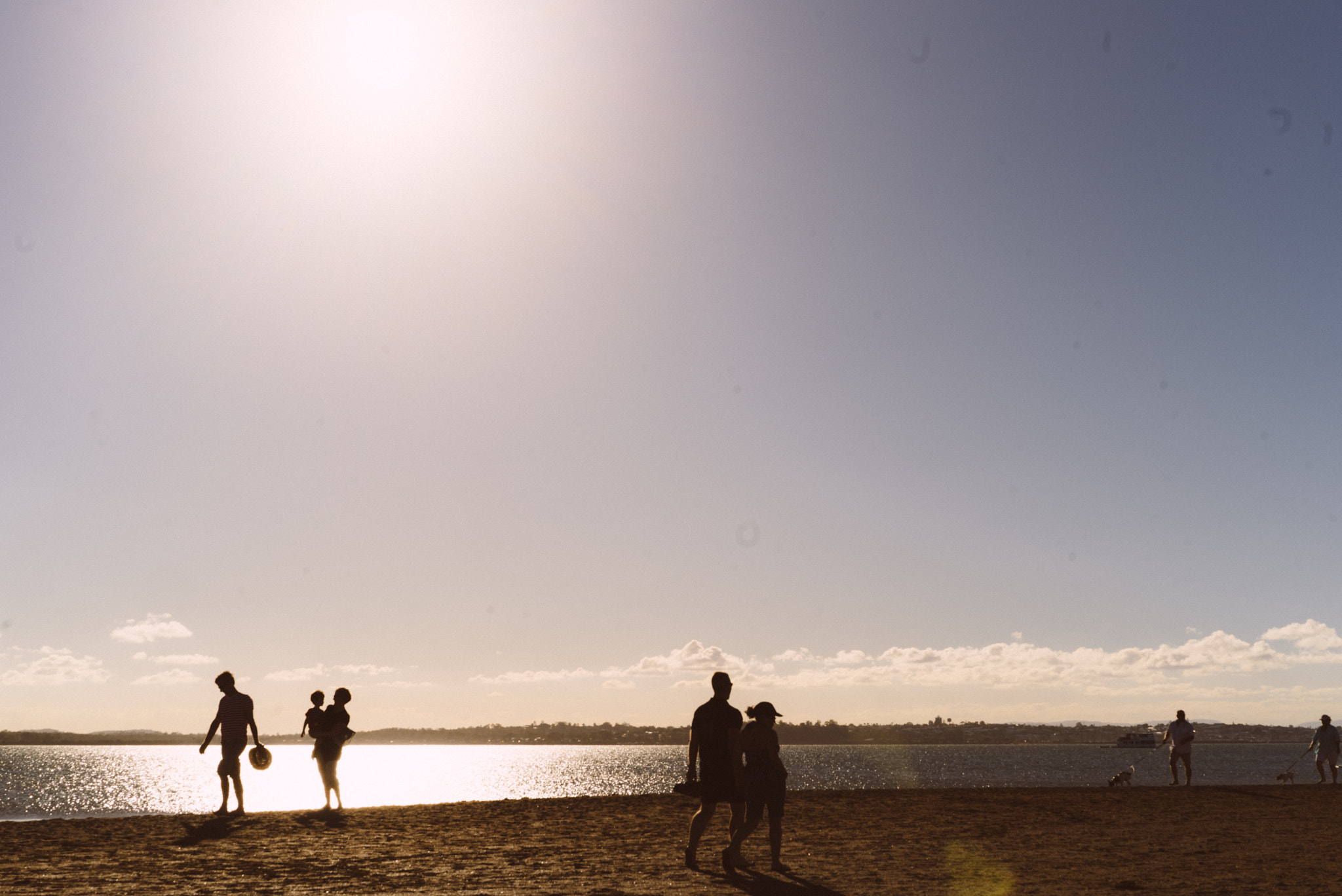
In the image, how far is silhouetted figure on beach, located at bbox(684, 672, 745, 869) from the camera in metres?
9.91

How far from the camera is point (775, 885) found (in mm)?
9156

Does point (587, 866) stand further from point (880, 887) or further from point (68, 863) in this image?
point (68, 863)

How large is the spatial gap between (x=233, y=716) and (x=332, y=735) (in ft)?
5.10

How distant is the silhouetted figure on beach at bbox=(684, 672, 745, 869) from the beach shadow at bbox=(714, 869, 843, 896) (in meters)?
0.69

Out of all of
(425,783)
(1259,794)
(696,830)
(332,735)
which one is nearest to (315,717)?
(332,735)

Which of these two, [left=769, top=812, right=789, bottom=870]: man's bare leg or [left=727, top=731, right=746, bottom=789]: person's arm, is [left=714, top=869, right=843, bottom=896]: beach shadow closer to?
[left=769, top=812, right=789, bottom=870]: man's bare leg

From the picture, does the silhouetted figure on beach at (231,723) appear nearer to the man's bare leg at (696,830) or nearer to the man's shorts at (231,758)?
the man's shorts at (231,758)

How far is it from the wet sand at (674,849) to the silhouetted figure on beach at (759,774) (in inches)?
15.7

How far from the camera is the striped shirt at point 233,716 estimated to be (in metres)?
14.6

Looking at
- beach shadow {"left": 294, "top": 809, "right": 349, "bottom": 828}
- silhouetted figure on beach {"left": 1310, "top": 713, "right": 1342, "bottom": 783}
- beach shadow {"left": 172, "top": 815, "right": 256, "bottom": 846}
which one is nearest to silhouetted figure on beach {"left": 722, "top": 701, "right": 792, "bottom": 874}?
beach shadow {"left": 294, "top": 809, "right": 349, "bottom": 828}

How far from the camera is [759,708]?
998 centimetres

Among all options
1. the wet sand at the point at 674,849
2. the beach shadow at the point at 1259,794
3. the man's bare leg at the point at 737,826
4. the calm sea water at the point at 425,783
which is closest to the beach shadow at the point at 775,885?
the wet sand at the point at 674,849

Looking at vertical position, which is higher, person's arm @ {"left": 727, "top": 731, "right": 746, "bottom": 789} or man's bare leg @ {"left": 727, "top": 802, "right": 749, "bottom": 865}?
person's arm @ {"left": 727, "top": 731, "right": 746, "bottom": 789}

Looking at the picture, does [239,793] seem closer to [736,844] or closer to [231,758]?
[231,758]
